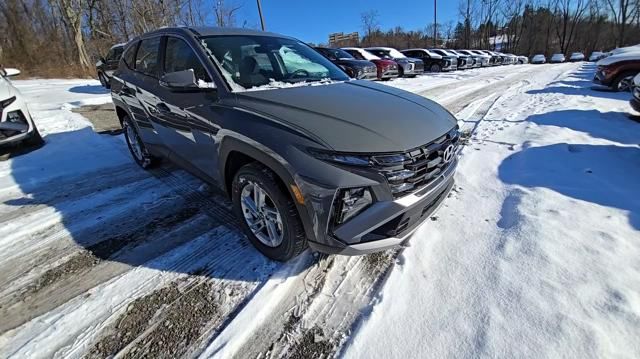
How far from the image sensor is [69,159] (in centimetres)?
475

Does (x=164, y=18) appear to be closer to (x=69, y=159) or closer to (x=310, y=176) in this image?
(x=69, y=159)

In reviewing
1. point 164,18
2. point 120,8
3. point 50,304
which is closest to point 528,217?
point 50,304

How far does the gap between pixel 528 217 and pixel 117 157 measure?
539 centimetres

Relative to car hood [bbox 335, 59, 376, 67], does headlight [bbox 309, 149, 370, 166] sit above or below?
below

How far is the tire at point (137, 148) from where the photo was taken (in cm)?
417

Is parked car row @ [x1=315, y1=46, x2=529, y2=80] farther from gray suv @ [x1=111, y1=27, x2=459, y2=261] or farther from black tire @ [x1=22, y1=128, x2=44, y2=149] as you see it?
black tire @ [x1=22, y1=128, x2=44, y2=149]

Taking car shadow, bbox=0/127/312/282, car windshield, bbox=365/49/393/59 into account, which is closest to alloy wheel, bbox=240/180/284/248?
car shadow, bbox=0/127/312/282

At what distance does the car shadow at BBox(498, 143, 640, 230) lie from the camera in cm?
299

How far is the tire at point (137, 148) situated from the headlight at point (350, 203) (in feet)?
10.6

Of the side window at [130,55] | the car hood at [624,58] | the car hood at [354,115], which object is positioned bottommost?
the car hood at [624,58]

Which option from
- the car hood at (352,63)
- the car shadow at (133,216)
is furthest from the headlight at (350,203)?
the car hood at (352,63)

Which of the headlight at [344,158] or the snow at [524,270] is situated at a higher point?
the headlight at [344,158]

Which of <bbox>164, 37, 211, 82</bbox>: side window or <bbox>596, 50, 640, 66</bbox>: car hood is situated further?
<bbox>596, 50, 640, 66</bbox>: car hood

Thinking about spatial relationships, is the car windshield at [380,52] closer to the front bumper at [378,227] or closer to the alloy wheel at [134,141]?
the alloy wheel at [134,141]
